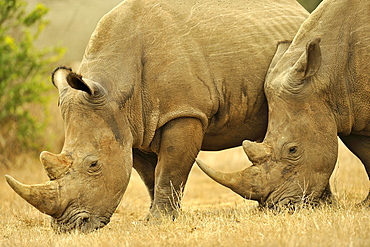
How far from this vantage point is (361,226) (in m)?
5.80

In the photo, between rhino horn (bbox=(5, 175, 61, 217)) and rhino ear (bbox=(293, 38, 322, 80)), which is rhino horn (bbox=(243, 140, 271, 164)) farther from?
rhino horn (bbox=(5, 175, 61, 217))

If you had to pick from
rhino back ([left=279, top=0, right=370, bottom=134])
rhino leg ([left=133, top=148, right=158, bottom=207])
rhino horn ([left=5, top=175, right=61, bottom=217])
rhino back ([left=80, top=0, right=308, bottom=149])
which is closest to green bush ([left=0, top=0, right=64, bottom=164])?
rhino leg ([left=133, top=148, right=158, bottom=207])

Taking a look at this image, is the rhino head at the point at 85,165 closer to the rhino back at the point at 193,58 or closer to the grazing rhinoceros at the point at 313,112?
the rhino back at the point at 193,58

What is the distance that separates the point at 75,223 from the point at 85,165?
58 centimetres

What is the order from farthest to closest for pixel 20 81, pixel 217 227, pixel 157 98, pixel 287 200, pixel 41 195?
pixel 20 81, pixel 157 98, pixel 287 200, pixel 41 195, pixel 217 227

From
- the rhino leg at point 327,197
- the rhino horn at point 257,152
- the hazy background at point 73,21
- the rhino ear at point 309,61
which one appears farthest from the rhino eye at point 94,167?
the hazy background at point 73,21

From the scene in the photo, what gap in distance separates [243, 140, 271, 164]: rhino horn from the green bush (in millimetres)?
8336

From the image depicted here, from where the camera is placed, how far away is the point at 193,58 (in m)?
7.83

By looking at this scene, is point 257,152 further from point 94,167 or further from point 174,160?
point 94,167

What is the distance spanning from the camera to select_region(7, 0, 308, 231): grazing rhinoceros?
23.2ft

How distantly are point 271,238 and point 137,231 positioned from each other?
1.64 metres

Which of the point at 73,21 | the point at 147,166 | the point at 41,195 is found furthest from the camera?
the point at 73,21

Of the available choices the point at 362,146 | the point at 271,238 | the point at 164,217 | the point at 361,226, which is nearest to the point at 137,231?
the point at 164,217

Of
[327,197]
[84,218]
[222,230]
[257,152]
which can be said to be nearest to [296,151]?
[257,152]
